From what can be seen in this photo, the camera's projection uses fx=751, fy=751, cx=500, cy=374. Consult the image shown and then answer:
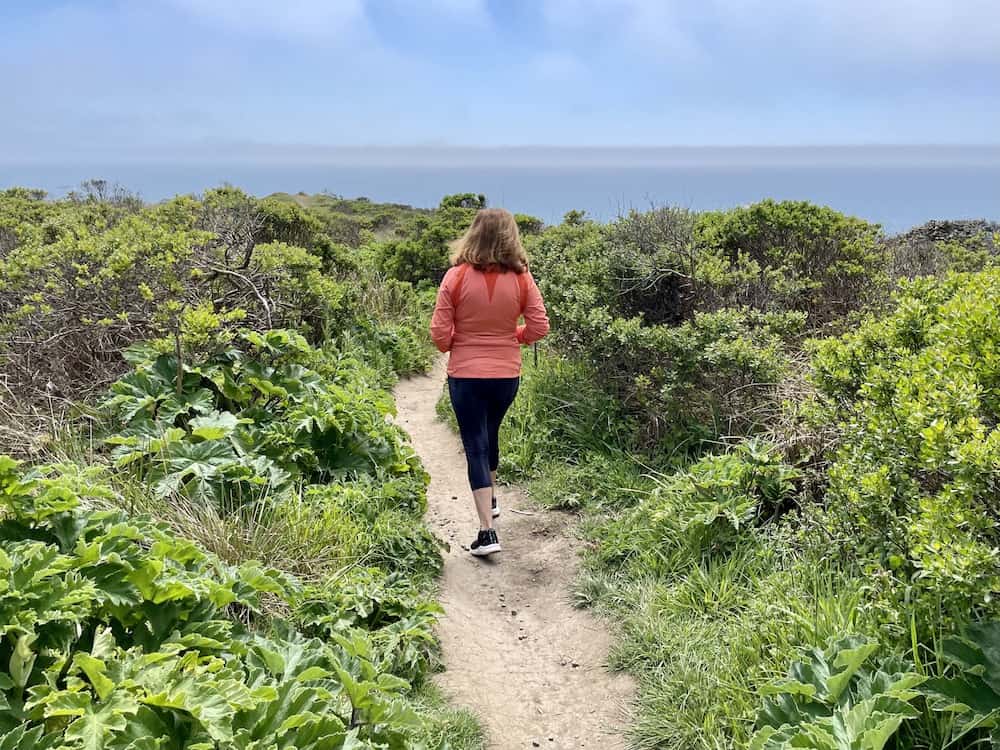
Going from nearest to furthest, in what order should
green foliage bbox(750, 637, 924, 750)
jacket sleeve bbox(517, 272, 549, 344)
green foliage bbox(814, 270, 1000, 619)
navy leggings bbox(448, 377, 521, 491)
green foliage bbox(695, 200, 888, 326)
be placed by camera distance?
green foliage bbox(750, 637, 924, 750), green foliage bbox(814, 270, 1000, 619), navy leggings bbox(448, 377, 521, 491), jacket sleeve bbox(517, 272, 549, 344), green foliage bbox(695, 200, 888, 326)

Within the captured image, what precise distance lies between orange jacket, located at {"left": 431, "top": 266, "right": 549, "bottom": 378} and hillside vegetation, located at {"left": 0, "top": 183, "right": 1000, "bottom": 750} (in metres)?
1.00

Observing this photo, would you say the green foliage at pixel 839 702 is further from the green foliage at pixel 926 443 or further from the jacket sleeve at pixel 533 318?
the jacket sleeve at pixel 533 318

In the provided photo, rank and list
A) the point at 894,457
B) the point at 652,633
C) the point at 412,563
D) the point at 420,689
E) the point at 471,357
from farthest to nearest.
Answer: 1. the point at 471,357
2. the point at 412,563
3. the point at 652,633
4. the point at 420,689
5. the point at 894,457

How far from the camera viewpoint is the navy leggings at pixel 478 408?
5.31 m

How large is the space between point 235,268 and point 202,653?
4.78 metres

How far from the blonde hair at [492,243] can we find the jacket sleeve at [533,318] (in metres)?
0.25

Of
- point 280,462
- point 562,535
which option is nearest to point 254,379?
point 280,462

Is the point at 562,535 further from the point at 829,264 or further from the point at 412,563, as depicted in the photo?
the point at 829,264

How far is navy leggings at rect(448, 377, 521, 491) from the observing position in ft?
17.4

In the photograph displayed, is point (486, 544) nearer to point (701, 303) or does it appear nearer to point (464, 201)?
point (701, 303)

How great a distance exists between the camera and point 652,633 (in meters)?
4.08

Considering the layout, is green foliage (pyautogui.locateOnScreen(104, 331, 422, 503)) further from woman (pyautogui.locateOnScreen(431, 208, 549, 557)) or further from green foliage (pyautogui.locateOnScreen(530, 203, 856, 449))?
green foliage (pyautogui.locateOnScreen(530, 203, 856, 449))

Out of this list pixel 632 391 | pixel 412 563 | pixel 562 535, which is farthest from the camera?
pixel 632 391

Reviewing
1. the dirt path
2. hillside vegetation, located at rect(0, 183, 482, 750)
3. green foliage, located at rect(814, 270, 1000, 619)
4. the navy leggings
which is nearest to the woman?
the navy leggings
